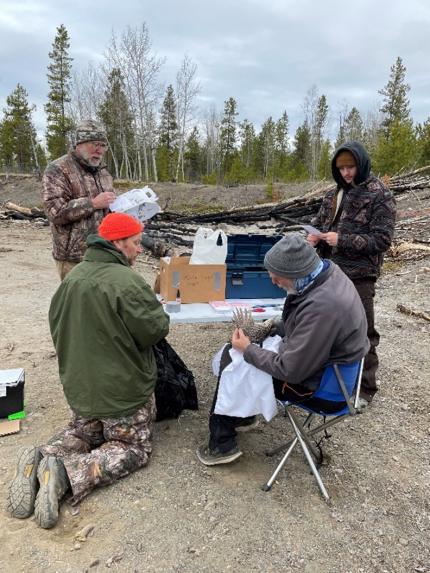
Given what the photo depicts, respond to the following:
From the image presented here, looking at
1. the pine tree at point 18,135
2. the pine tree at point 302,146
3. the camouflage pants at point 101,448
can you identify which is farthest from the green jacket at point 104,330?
the pine tree at point 302,146

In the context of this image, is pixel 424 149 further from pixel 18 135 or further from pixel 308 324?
pixel 18 135

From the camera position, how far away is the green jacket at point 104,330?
2.40 metres

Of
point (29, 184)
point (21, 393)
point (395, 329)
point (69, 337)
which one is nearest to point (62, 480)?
point (69, 337)

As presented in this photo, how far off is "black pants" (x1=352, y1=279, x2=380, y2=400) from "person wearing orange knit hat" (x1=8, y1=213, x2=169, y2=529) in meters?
1.62

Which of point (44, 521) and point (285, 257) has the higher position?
point (285, 257)

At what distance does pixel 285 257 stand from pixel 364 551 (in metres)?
1.54

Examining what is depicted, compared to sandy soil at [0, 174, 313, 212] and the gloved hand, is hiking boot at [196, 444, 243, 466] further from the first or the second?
sandy soil at [0, 174, 313, 212]

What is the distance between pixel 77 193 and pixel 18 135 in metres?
42.9

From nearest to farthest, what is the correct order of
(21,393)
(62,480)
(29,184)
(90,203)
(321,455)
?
1. (62,480)
2. (321,455)
3. (21,393)
4. (90,203)
5. (29,184)

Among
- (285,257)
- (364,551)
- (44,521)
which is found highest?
(285,257)

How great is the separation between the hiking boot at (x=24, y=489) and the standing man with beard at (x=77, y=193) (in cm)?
184

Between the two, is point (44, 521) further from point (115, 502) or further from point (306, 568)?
point (306, 568)

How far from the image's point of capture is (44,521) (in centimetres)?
218

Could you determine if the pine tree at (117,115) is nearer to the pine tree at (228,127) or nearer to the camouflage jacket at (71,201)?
the pine tree at (228,127)
